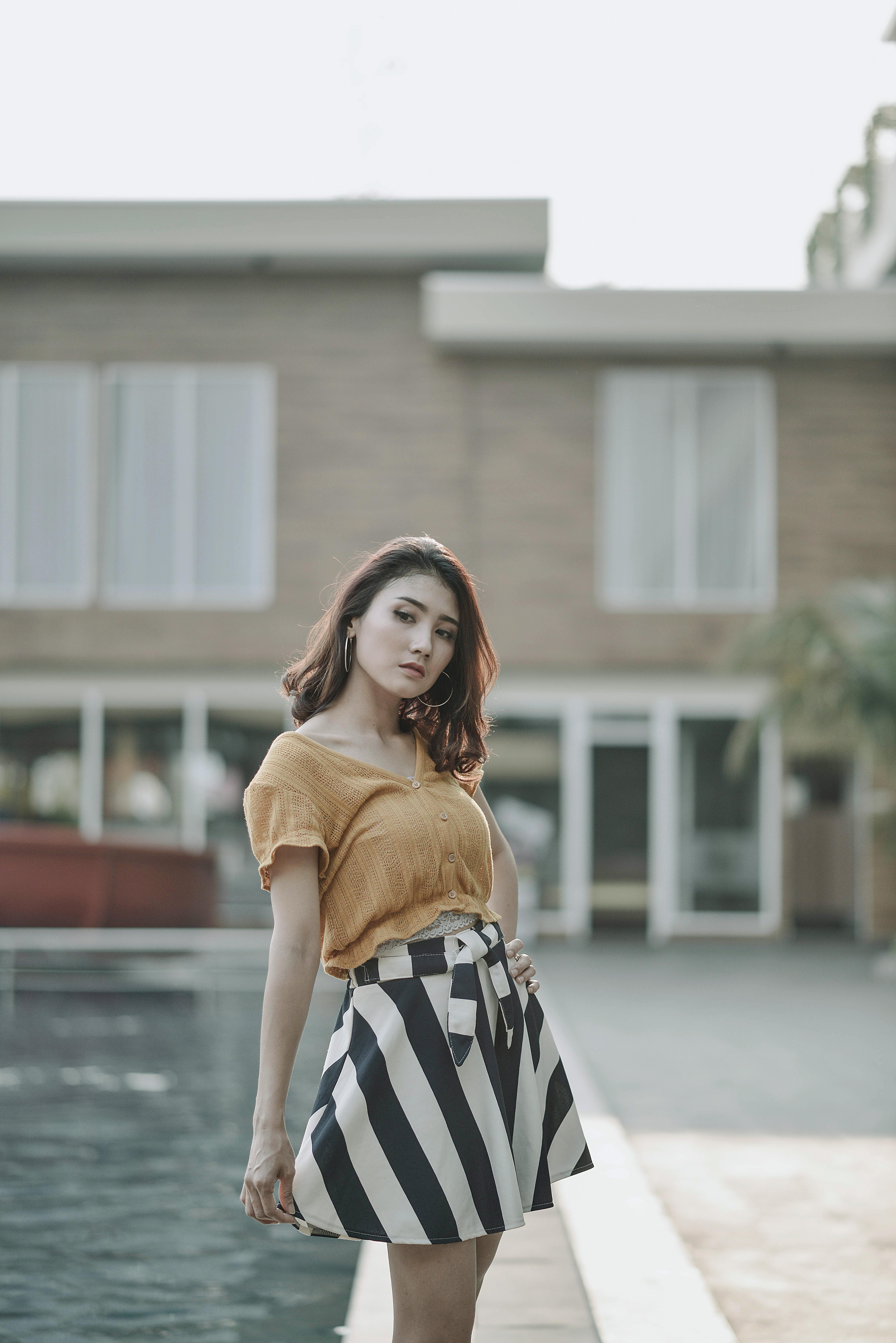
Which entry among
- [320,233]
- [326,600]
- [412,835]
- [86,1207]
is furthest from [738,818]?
[412,835]

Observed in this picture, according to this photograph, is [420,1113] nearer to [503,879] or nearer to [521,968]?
[521,968]

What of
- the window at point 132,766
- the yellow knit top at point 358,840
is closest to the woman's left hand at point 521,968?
the yellow knit top at point 358,840

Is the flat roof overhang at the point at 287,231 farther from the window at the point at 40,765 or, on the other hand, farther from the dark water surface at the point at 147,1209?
the dark water surface at the point at 147,1209

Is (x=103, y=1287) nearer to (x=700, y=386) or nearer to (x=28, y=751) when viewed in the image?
(x=28, y=751)

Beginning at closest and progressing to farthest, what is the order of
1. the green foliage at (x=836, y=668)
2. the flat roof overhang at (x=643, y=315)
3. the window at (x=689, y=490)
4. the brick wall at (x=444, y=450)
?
the green foliage at (x=836, y=668) → the flat roof overhang at (x=643, y=315) → the brick wall at (x=444, y=450) → the window at (x=689, y=490)

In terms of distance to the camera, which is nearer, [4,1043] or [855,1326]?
[855,1326]

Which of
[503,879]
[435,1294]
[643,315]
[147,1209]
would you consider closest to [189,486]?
[643,315]

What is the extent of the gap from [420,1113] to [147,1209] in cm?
293

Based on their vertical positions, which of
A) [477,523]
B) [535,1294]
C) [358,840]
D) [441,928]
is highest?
[477,523]

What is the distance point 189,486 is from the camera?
668 inches

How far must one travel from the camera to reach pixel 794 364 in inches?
673

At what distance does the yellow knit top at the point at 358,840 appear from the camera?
2.33 m

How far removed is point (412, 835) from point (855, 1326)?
6.55 feet

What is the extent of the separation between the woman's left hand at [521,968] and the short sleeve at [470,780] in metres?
0.28
